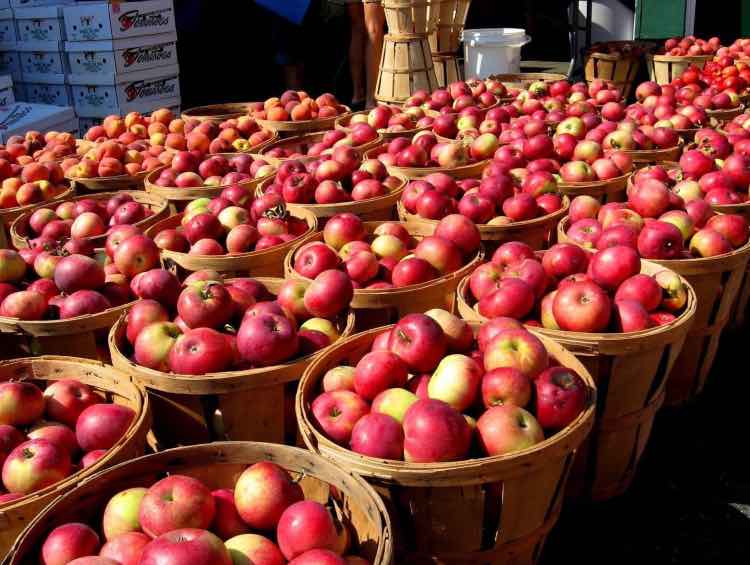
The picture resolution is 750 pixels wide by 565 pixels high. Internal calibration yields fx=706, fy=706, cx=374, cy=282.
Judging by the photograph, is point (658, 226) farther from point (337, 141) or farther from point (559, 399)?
point (337, 141)

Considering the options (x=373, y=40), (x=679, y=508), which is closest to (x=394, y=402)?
(x=679, y=508)

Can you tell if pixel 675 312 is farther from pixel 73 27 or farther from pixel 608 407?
pixel 73 27

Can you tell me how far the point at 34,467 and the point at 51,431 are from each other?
0.74ft

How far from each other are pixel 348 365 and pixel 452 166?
223cm

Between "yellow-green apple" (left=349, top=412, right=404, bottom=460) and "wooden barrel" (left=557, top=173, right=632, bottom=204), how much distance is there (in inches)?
96.7

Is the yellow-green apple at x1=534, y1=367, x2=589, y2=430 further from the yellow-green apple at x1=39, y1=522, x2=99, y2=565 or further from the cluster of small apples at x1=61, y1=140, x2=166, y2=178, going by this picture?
the cluster of small apples at x1=61, y1=140, x2=166, y2=178

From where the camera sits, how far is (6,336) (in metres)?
2.95

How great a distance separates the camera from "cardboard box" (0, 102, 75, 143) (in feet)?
23.2

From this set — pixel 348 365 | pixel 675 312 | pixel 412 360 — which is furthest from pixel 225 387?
pixel 675 312

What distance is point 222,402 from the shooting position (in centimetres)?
239

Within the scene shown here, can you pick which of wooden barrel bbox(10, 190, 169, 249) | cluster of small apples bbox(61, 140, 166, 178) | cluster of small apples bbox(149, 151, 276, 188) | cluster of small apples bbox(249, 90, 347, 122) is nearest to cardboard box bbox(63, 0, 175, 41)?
cluster of small apples bbox(249, 90, 347, 122)

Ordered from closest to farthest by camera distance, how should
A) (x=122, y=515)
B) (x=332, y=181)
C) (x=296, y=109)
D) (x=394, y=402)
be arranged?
(x=122, y=515) < (x=394, y=402) < (x=332, y=181) < (x=296, y=109)

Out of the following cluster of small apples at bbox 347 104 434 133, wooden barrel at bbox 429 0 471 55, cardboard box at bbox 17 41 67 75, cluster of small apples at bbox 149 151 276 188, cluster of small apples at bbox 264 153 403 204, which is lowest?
cluster of small apples at bbox 149 151 276 188

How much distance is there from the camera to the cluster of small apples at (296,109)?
19.1ft
